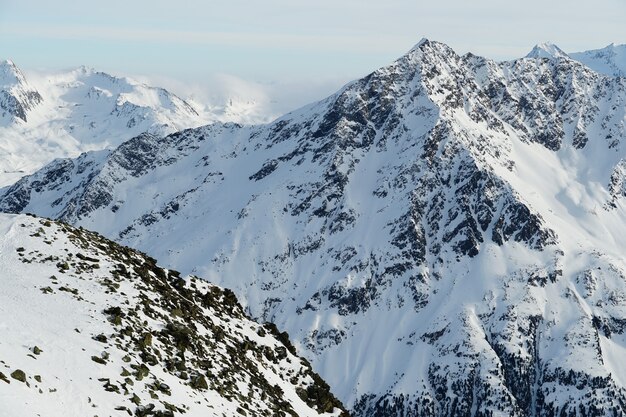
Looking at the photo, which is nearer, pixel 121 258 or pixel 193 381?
pixel 193 381

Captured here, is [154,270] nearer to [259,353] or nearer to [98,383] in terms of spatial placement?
[259,353]

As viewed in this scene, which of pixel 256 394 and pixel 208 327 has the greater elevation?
pixel 208 327

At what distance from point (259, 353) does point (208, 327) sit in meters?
4.84

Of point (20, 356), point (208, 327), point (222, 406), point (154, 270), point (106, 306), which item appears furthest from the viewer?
point (154, 270)

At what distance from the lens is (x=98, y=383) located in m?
34.3

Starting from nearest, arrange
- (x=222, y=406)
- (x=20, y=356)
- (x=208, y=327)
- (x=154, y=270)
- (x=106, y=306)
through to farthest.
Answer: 1. (x=20, y=356)
2. (x=222, y=406)
3. (x=106, y=306)
4. (x=208, y=327)
5. (x=154, y=270)

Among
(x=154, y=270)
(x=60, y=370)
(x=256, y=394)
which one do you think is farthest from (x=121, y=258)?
(x=60, y=370)

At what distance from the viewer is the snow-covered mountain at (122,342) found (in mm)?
33344

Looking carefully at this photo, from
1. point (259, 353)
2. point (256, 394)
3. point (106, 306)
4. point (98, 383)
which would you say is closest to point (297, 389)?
point (259, 353)

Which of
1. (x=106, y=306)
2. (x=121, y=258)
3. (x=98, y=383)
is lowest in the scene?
(x=98, y=383)

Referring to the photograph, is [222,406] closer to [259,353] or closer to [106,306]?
[106,306]

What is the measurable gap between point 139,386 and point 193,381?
4.73 meters

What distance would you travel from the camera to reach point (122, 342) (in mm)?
39188

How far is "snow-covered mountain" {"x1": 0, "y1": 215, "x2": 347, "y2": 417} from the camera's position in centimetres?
3334
